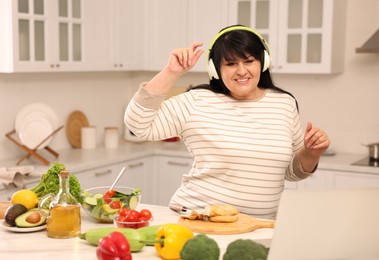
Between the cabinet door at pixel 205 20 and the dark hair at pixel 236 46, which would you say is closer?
the dark hair at pixel 236 46

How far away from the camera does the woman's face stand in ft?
7.83

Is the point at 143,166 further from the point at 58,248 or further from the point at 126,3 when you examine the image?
the point at 58,248

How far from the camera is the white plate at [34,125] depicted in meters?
4.18

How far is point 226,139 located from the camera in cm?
240

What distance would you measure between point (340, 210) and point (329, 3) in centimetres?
289

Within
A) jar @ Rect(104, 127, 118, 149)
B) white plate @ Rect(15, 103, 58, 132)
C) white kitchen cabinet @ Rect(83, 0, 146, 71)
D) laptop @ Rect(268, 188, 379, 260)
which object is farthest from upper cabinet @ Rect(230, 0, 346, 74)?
laptop @ Rect(268, 188, 379, 260)

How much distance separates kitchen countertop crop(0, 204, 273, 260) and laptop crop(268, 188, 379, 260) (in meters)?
0.33

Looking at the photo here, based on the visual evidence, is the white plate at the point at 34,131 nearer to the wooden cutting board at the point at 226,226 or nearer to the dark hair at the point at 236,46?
the dark hair at the point at 236,46

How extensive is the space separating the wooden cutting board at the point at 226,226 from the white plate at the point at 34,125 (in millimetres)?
2241

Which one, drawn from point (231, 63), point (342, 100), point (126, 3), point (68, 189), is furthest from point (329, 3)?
point (68, 189)

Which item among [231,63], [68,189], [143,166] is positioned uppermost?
[231,63]

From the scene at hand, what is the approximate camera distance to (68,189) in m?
2.05

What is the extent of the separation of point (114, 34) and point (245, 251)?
10.6 ft

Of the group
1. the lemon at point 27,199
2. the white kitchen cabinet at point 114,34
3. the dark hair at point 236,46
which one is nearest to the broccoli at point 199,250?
the lemon at point 27,199
